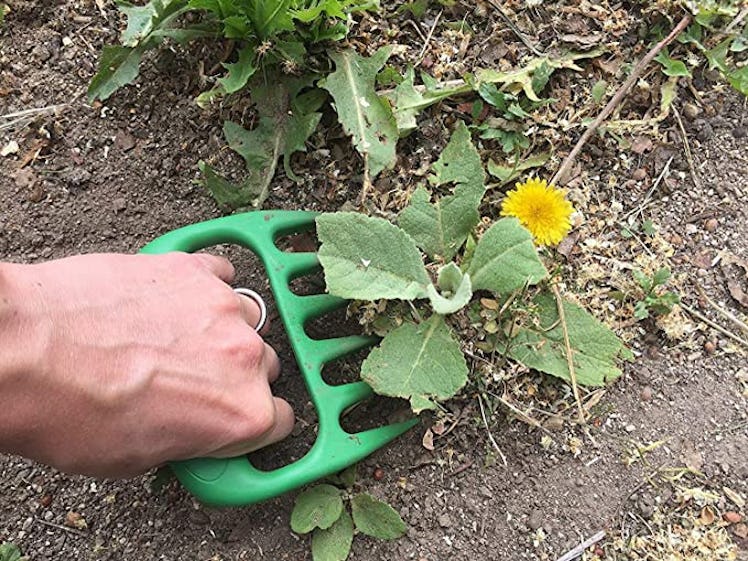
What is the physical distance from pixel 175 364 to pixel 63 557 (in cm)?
50

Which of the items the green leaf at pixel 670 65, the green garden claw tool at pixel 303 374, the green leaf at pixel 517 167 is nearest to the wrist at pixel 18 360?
the green garden claw tool at pixel 303 374

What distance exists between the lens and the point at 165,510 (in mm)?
1643

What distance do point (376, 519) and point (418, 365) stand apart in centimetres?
29

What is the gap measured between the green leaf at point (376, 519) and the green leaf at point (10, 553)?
2.13ft

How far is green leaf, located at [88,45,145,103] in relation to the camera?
5.68 feet

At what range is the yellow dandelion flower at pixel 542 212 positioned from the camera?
5.10 feet

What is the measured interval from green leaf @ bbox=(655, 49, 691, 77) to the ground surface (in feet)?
0.36

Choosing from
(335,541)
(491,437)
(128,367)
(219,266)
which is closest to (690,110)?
(491,437)

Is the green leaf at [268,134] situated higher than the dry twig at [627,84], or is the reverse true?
the dry twig at [627,84]

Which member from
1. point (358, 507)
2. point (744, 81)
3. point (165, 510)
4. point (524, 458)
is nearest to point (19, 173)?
point (165, 510)

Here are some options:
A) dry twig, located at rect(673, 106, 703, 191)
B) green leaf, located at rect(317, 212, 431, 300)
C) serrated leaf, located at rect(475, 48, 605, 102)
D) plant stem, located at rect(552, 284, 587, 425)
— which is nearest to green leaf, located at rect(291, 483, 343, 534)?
green leaf, located at rect(317, 212, 431, 300)

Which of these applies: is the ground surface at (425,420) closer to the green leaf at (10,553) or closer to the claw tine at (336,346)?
the green leaf at (10,553)

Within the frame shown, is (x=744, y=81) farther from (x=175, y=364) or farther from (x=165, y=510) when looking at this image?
(x=165, y=510)

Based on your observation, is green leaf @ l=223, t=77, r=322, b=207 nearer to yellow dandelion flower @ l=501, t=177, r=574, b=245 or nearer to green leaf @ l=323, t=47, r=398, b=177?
green leaf @ l=323, t=47, r=398, b=177
